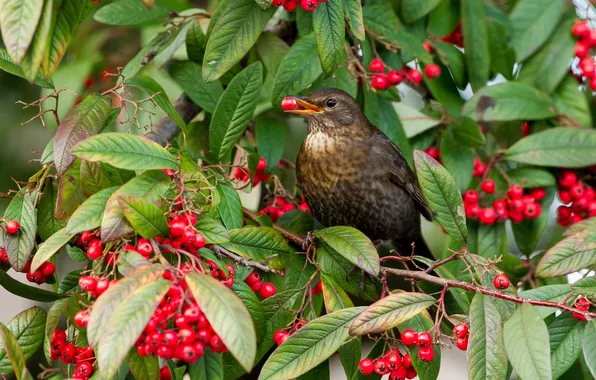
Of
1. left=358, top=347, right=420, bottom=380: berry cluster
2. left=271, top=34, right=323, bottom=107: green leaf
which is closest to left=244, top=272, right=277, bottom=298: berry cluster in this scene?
left=358, top=347, right=420, bottom=380: berry cluster

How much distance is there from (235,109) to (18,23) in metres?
1.08

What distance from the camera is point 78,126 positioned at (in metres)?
→ 2.56

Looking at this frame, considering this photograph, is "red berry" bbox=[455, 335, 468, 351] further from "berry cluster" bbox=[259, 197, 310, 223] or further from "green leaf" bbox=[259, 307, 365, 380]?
"berry cluster" bbox=[259, 197, 310, 223]

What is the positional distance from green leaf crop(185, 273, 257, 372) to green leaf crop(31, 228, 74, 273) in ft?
1.46

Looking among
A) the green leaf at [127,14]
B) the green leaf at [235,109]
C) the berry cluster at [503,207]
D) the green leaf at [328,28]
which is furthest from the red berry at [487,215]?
the green leaf at [127,14]

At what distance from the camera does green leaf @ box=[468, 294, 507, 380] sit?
234 cm

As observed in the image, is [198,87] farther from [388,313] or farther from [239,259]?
[388,313]

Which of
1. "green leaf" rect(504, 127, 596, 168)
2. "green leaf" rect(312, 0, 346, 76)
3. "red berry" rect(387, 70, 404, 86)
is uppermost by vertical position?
"green leaf" rect(312, 0, 346, 76)

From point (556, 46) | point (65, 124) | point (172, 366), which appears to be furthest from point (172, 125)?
point (556, 46)

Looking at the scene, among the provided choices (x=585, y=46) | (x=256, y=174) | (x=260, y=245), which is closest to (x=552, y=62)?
(x=585, y=46)

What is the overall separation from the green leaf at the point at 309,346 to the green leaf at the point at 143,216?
0.47 meters

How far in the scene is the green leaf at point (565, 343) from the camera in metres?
2.62

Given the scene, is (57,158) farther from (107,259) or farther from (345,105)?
(345,105)

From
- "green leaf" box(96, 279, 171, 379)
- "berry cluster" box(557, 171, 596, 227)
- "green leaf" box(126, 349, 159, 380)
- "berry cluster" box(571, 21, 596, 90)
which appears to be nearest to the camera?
"green leaf" box(96, 279, 171, 379)
